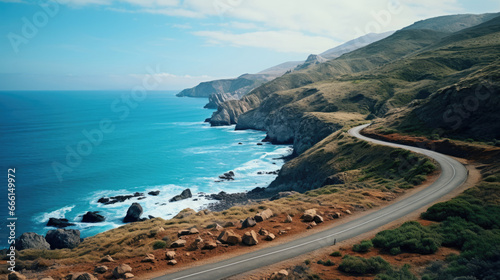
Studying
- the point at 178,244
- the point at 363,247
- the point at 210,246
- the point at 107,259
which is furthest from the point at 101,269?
the point at 363,247

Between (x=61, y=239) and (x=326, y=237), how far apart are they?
34.7m

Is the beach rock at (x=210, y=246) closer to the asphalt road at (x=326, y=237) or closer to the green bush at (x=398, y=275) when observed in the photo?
the asphalt road at (x=326, y=237)

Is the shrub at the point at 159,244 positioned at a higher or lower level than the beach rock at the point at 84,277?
lower

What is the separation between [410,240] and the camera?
55.5 feet

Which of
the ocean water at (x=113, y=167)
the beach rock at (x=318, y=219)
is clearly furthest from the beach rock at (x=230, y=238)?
the ocean water at (x=113, y=167)

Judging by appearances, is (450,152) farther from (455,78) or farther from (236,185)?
(455,78)

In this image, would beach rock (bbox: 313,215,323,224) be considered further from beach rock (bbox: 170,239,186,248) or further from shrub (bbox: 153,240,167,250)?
shrub (bbox: 153,240,167,250)

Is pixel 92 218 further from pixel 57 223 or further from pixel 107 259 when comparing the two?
pixel 107 259

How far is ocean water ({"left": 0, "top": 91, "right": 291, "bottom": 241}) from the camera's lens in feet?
174

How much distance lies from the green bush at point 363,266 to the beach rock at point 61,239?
116 ft

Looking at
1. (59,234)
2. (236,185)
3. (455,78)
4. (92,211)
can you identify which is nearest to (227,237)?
Answer: (59,234)

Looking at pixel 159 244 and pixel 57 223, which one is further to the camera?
pixel 57 223

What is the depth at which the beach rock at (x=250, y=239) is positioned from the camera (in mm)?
18672

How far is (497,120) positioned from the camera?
41.8 m
